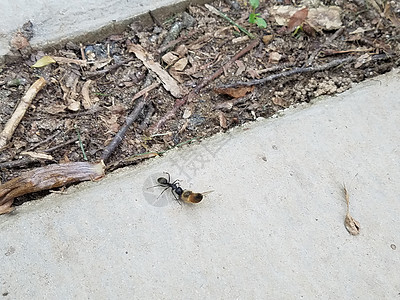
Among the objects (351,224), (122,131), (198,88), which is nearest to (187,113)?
(198,88)

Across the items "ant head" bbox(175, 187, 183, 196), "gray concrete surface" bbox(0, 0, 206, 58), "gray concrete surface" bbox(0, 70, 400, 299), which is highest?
"gray concrete surface" bbox(0, 0, 206, 58)

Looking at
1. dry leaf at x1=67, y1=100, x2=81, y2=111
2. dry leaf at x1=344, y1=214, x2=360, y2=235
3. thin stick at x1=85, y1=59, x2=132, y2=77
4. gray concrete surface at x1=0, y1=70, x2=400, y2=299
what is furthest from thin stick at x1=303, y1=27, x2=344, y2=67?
dry leaf at x1=67, y1=100, x2=81, y2=111

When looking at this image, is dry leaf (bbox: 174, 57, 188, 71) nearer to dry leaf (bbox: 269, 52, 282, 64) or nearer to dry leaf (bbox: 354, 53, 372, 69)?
dry leaf (bbox: 269, 52, 282, 64)

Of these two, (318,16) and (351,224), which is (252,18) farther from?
(351,224)

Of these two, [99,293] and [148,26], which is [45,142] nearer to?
[99,293]

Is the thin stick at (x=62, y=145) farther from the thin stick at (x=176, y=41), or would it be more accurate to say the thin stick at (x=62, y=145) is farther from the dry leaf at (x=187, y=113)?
the thin stick at (x=176, y=41)

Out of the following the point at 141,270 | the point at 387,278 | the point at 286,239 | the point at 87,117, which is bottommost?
the point at 387,278

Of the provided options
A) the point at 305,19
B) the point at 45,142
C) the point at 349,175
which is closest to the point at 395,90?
the point at 349,175
